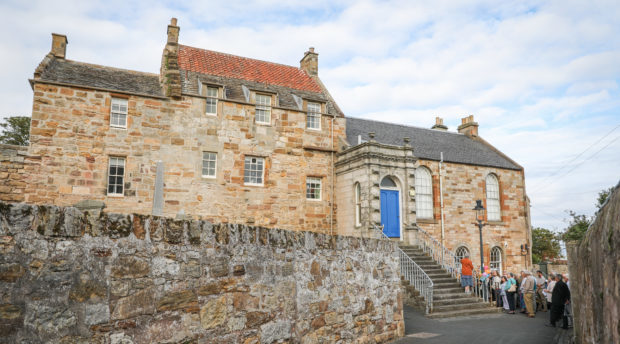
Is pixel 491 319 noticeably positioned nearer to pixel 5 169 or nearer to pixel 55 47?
pixel 5 169

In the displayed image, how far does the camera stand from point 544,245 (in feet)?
130

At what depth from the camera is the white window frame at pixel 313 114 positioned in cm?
2116

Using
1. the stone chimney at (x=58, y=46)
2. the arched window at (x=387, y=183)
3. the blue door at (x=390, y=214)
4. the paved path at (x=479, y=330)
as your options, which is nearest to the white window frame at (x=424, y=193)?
the blue door at (x=390, y=214)

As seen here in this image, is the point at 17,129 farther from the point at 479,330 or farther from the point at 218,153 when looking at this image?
the point at 479,330

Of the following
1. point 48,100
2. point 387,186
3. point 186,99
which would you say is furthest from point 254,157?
point 48,100

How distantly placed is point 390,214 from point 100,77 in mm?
13767

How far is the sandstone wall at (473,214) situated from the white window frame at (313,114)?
677 cm

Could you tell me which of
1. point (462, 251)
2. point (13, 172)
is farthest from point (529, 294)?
point (13, 172)

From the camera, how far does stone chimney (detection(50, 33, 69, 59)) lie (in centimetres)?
1829

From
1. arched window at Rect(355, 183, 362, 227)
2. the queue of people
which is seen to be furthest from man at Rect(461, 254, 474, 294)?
arched window at Rect(355, 183, 362, 227)

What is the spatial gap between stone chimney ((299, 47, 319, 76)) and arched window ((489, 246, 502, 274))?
1489cm

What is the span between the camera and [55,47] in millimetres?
18312

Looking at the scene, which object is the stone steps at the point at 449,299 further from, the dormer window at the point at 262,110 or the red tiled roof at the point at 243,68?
the red tiled roof at the point at 243,68

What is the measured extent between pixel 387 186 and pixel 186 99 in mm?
9653
